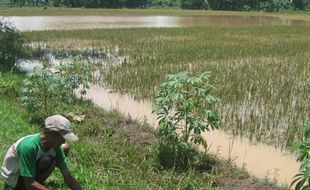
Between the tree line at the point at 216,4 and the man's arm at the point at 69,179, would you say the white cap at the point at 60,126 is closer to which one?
the man's arm at the point at 69,179

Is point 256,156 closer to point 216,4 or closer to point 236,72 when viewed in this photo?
point 236,72

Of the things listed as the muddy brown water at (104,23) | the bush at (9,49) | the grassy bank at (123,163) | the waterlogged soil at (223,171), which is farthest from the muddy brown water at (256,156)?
the muddy brown water at (104,23)

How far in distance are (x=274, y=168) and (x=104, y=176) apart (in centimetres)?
234

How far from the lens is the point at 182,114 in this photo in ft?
17.4

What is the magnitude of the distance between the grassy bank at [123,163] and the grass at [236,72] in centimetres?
156

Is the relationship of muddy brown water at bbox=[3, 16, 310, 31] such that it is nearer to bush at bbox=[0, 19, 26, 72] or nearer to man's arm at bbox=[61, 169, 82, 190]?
bush at bbox=[0, 19, 26, 72]

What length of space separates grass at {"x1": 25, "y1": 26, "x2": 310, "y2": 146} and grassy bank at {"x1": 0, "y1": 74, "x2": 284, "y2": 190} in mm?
1565

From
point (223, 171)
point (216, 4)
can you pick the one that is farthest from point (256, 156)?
point (216, 4)

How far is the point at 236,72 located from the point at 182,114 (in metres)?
6.35

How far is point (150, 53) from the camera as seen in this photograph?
15703 millimetres

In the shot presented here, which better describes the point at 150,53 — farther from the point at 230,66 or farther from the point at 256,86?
the point at 256,86

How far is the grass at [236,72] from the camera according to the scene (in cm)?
741

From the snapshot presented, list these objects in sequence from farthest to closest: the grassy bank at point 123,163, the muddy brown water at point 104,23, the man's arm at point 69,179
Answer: the muddy brown water at point 104,23 → the grassy bank at point 123,163 → the man's arm at point 69,179

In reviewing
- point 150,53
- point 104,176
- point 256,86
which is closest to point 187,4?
point 150,53
